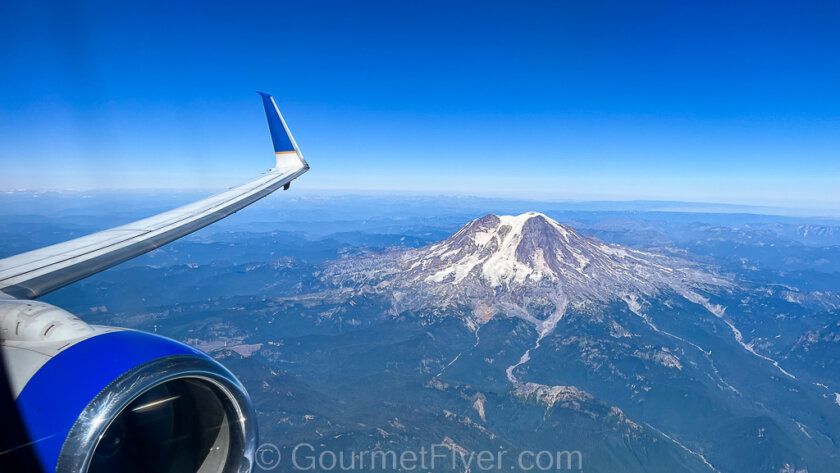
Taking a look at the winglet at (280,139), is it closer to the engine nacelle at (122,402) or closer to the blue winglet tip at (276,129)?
the blue winglet tip at (276,129)

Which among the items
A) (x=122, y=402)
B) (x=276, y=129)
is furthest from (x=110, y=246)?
(x=276, y=129)

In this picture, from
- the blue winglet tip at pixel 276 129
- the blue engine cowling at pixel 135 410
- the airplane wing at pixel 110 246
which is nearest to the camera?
the blue engine cowling at pixel 135 410

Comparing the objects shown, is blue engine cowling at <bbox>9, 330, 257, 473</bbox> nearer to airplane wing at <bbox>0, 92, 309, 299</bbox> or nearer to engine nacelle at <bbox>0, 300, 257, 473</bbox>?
engine nacelle at <bbox>0, 300, 257, 473</bbox>

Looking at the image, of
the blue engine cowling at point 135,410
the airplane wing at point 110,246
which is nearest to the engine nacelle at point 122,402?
the blue engine cowling at point 135,410

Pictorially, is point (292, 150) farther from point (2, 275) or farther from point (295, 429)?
point (295, 429)

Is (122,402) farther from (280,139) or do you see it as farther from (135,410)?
(280,139)

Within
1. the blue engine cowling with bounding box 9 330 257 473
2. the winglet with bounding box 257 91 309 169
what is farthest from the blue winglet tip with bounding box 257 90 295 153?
the blue engine cowling with bounding box 9 330 257 473

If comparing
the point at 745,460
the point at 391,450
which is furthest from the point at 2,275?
the point at 745,460
